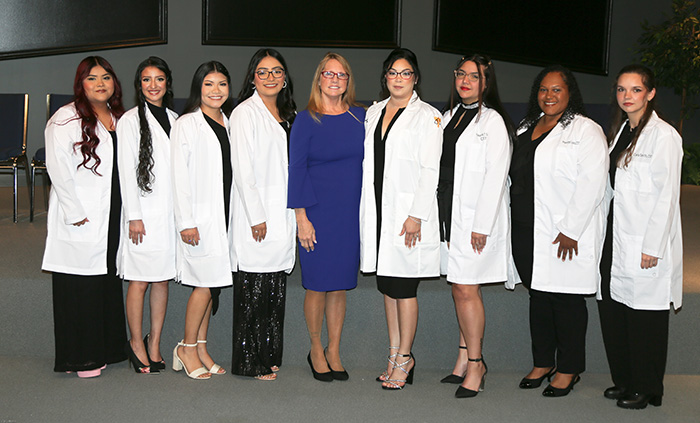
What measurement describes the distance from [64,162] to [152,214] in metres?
0.44

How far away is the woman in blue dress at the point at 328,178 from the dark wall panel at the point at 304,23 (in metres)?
3.90

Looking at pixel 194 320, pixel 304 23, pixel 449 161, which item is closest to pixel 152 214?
pixel 194 320

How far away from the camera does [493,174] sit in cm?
289

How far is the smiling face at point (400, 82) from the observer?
293 cm

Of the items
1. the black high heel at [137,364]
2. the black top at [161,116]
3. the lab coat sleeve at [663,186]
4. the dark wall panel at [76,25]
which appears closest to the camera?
the lab coat sleeve at [663,186]

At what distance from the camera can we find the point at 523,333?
3.43 m

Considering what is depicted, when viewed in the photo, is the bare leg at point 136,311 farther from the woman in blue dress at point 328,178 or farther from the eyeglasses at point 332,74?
the eyeglasses at point 332,74

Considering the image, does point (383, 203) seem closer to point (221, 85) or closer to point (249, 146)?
point (249, 146)

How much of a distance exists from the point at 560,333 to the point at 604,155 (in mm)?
813

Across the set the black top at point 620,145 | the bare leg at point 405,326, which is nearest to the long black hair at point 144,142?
the bare leg at point 405,326

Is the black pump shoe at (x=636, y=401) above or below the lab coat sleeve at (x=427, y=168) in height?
below

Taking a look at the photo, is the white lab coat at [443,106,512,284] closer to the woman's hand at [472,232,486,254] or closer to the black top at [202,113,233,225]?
the woman's hand at [472,232,486,254]

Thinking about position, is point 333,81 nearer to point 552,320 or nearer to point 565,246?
point 565,246

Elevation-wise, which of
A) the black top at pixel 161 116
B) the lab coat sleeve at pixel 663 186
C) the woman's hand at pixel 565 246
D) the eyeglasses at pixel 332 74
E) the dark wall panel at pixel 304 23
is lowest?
the woman's hand at pixel 565 246
